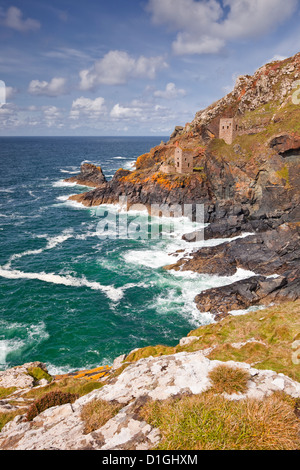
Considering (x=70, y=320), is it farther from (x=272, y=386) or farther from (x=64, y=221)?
(x=64, y=221)

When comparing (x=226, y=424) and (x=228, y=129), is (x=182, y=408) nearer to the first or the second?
(x=226, y=424)

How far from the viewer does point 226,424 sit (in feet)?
22.1

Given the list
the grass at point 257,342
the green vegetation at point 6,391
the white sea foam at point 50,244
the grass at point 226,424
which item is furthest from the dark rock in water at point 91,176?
the grass at point 226,424

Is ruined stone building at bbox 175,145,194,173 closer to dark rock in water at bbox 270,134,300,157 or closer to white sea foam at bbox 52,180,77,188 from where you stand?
dark rock in water at bbox 270,134,300,157

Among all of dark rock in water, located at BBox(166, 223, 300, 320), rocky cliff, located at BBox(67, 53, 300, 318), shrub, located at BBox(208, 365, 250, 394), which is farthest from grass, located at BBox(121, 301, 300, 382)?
rocky cliff, located at BBox(67, 53, 300, 318)

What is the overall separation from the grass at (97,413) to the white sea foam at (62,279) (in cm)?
2854

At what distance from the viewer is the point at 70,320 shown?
32.9 m

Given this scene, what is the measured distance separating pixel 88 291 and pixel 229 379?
3203 cm

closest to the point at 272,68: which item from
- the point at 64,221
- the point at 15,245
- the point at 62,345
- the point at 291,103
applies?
the point at 291,103

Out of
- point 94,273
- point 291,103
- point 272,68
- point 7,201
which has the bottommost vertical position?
point 94,273

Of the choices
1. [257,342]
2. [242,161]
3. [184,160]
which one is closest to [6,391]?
[257,342]

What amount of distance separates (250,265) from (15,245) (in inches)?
1725

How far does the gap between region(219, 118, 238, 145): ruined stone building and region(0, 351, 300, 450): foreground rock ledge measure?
71.1 m

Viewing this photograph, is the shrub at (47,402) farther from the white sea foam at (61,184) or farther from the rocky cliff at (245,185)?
the white sea foam at (61,184)
